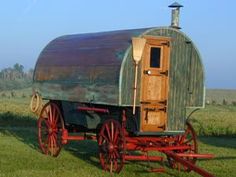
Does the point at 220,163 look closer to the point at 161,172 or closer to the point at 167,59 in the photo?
the point at 161,172

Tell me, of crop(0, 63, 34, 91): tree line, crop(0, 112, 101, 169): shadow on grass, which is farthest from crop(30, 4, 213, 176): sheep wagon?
crop(0, 63, 34, 91): tree line

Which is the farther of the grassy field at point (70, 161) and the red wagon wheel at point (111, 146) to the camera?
the grassy field at point (70, 161)

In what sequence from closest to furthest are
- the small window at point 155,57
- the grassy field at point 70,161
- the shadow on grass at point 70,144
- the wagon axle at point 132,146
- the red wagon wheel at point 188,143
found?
the wagon axle at point 132,146 → the grassy field at point 70,161 → the small window at point 155,57 → the red wagon wheel at point 188,143 → the shadow on grass at point 70,144

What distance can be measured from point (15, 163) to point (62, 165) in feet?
3.62

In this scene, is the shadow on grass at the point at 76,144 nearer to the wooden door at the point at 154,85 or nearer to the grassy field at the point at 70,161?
the grassy field at the point at 70,161

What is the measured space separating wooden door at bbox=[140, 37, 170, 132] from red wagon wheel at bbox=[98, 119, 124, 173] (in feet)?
1.90

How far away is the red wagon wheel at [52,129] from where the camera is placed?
1546cm

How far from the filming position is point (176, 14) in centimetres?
1454

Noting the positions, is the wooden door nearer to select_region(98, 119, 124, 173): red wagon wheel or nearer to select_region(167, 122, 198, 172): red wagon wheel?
select_region(98, 119, 124, 173): red wagon wheel

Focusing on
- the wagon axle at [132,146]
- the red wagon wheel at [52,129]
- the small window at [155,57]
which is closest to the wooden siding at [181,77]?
the small window at [155,57]

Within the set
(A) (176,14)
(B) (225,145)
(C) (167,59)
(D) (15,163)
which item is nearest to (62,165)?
(D) (15,163)

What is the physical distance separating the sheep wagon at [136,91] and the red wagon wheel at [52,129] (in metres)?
0.67

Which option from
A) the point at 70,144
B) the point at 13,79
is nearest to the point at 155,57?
the point at 70,144

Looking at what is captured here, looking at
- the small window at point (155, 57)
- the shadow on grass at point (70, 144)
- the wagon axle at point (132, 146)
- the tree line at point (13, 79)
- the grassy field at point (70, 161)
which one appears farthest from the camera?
the tree line at point (13, 79)
